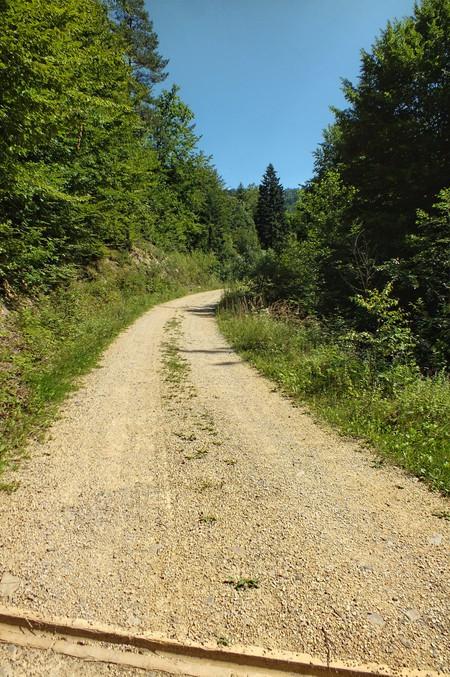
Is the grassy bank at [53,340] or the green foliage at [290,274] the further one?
the green foliage at [290,274]

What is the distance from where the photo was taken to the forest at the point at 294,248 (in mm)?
6023

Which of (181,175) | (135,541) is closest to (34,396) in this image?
(135,541)

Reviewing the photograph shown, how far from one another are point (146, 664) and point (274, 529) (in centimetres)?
141

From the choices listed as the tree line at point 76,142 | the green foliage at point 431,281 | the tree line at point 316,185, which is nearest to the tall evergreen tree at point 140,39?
the tree line at point 76,142

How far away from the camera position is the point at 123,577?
109 inches

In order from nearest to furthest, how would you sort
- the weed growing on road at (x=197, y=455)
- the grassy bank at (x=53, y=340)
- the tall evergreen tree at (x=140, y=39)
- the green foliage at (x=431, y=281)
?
the weed growing on road at (x=197, y=455), the grassy bank at (x=53, y=340), the green foliage at (x=431, y=281), the tall evergreen tree at (x=140, y=39)

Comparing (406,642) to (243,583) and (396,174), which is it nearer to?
(243,583)

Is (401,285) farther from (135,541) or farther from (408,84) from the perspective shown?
(135,541)

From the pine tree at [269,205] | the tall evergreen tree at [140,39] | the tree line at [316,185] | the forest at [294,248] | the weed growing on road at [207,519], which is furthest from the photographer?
the pine tree at [269,205]

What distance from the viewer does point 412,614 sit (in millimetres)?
2434

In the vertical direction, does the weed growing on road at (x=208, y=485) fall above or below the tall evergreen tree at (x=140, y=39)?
below

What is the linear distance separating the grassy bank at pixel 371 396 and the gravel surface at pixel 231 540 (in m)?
0.39

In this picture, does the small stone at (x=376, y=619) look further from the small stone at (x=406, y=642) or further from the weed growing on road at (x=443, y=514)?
the weed growing on road at (x=443, y=514)

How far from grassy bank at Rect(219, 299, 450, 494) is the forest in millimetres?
31
